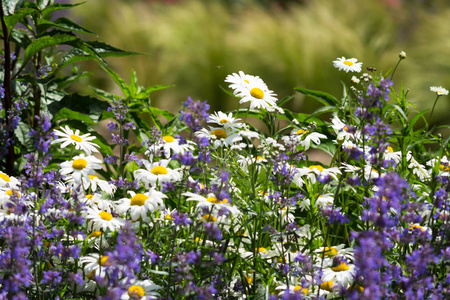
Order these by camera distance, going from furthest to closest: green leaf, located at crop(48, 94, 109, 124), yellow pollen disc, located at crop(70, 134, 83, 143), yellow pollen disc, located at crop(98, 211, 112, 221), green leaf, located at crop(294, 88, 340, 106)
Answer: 1. green leaf, located at crop(294, 88, 340, 106)
2. green leaf, located at crop(48, 94, 109, 124)
3. yellow pollen disc, located at crop(70, 134, 83, 143)
4. yellow pollen disc, located at crop(98, 211, 112, 221)

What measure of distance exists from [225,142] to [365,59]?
19.2 feet

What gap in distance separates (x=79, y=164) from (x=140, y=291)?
58cm

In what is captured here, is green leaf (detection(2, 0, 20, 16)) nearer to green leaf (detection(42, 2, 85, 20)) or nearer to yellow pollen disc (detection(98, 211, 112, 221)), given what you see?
green leaf (detection(42, 2, 85, 20))

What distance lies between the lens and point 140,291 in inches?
61.2

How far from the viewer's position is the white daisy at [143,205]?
1.72m

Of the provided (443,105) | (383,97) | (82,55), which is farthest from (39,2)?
(443,105)

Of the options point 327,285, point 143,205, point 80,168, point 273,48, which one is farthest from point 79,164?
point 273,48

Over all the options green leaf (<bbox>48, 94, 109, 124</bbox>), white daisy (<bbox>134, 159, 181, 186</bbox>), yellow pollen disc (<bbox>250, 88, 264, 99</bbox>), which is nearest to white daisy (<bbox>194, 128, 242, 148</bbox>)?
yellow pollen disc (<bbox>250, 88, 264, 99</bbox>)

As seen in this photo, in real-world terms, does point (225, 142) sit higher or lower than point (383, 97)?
higher

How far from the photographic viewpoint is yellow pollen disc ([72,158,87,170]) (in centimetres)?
195

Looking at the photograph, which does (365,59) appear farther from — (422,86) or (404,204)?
(404,204)

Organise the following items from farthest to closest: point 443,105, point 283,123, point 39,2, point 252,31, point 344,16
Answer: point 344,16, point 252,31, point 443,105, point 283,123, point 39,2

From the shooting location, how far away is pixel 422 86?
692 centimetres

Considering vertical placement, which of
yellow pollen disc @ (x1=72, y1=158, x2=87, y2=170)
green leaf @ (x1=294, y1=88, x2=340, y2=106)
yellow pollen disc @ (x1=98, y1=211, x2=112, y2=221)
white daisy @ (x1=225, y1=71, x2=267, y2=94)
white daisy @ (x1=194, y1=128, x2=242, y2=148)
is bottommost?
yellow pollen disc @ (x1=98, y1=211, x2=112, y2=221)
